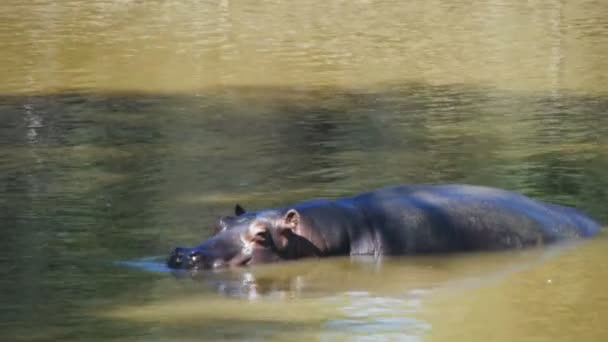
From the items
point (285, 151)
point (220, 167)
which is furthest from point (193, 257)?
point (285, 151)

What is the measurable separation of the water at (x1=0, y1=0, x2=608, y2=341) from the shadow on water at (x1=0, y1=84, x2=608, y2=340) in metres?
0.03

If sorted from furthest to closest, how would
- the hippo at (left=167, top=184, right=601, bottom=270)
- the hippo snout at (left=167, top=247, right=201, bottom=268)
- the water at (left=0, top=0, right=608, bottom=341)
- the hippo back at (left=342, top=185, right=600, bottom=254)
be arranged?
the hippo back at (left=342, top=185, right=600, bottom=254), the hippo at (left=167, top=184, right=601, bottom=270), the hippo snout at (left=167, top=247, right=201, bottom=268), the water at (left=0, top=0, right=608, bottom=341)

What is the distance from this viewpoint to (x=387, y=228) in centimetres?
884

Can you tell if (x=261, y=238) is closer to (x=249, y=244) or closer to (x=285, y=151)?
(x=249, y=244)

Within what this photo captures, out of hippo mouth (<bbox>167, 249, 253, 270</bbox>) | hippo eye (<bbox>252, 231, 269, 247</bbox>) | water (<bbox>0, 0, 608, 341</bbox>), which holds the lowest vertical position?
water (<bbox>0, 0, 608, 341</bbox>)

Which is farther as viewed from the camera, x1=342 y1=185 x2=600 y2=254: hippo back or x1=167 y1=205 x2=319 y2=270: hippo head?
x1=342 y1=185 x2=600 y2=254: hippo back

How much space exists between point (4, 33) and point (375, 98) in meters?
8.16

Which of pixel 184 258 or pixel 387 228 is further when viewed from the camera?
pixel 387 228

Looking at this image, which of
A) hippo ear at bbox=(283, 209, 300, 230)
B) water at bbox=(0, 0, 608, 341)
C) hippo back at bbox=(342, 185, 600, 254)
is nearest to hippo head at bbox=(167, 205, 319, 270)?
hippo ear at bbox=(283, 209, 300, 230)

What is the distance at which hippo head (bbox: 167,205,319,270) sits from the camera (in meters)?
8.35

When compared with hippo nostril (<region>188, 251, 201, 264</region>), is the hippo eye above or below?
above

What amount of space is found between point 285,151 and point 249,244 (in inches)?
147

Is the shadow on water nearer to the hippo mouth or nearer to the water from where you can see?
the water

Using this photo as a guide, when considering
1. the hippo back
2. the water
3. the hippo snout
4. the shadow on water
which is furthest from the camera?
the hippo back
